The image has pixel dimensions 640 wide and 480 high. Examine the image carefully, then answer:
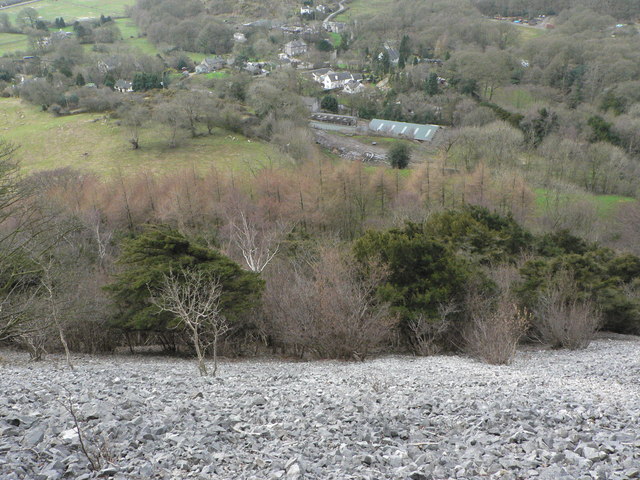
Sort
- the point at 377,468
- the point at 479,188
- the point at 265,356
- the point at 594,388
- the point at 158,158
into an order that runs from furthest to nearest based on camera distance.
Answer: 1. the point at 158,158
2. the point at 479,188
3. the point at 265,356
4. the point at 594,388
5. the point at 377,468

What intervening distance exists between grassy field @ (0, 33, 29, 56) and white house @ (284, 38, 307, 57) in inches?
2327

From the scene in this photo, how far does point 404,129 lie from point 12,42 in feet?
302

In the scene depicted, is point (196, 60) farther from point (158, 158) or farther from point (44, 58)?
point (158, 158)

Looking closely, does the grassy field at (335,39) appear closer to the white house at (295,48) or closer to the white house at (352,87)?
the white house at (295,48)

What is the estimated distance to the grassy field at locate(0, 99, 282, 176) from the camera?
5131cm

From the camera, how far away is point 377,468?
741 cm

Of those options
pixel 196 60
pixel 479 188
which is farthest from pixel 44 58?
pixel 479 188

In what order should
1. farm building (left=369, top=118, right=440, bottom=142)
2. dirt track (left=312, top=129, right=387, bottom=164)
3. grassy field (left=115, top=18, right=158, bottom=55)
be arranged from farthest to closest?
grassy field (left=115, top=18, right=158, bottom=55) → farm building (left=369, top=118, right=440, bottom=142) → dirt track (left=312, top=129, right=387, bottom=164)

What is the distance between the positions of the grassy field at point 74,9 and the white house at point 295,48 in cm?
5480

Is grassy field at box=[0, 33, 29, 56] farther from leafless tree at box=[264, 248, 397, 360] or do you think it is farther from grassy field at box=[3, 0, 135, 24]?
leafless tree at box=[264, 248, 397, 360]

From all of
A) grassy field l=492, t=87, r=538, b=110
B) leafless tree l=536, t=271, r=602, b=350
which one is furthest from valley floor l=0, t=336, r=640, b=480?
grassy field l=492, t=87, r=538, b=110

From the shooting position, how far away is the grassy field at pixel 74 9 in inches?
5256

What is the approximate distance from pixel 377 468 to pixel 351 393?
362cm

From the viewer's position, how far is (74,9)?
14075cm
